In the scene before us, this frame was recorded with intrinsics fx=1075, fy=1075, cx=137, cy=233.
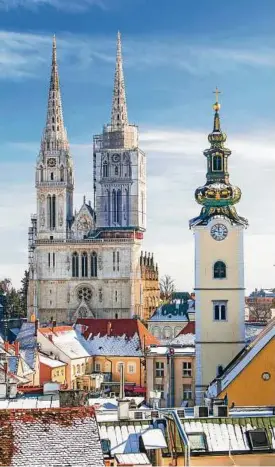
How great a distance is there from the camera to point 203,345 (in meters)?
48.7

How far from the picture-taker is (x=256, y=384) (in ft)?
125

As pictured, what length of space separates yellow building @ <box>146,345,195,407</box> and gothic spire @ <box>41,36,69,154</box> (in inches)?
2642

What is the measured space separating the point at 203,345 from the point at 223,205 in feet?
21.1

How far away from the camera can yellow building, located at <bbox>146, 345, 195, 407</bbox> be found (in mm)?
56875

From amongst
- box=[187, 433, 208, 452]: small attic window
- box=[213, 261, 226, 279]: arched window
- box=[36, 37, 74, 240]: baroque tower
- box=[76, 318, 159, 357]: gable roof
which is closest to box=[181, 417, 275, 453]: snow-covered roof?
box=[187, 433, 208, 452]: small attic window

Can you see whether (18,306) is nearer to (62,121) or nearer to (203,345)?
(62,121)

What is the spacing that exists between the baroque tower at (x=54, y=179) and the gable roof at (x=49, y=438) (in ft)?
327

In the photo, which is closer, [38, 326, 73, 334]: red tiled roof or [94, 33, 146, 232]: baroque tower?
[38, 326, 73, 334]: red tiled roof

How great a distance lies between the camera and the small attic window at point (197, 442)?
25844 millimetres

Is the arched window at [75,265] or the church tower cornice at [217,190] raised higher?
the arched window at [75,265]

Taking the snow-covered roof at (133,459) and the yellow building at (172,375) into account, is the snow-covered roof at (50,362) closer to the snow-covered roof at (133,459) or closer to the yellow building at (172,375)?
the yellow building at (172,375)

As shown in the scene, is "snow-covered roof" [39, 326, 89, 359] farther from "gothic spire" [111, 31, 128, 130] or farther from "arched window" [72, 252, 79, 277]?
"gothic spire" [111, 31, 128, 130]

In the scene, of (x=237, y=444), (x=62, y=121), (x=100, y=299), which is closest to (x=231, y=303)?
(x=237, y=444)

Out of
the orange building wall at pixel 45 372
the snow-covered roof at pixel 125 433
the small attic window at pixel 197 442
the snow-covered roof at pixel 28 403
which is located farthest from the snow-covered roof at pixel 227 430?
the orange building wall at pixel 45 372
